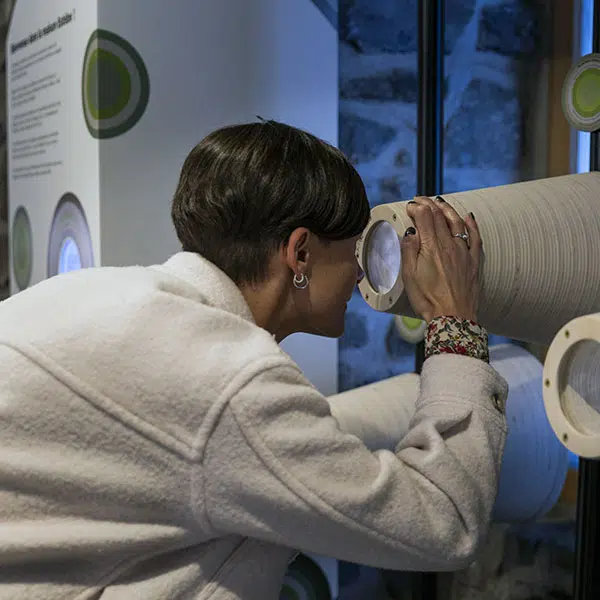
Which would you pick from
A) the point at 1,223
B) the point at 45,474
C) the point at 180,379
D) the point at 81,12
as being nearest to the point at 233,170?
the point at 180,379

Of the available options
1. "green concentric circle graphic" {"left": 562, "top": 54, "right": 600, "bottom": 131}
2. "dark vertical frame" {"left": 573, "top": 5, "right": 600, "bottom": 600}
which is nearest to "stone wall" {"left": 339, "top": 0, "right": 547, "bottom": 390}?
"green concentric circle graphic" {"left": 562, "top": 54, "right": 600, "bottom": 131}

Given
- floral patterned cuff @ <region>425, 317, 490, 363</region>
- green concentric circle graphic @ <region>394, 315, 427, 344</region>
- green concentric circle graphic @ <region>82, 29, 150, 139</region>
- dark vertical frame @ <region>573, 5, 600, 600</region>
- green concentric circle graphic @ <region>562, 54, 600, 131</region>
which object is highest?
green concentric circle graphic @ <region>82, 29, 150, 139</region>

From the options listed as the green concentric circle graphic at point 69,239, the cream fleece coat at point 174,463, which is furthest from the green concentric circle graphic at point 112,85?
the cream fleece coat at point 174,463

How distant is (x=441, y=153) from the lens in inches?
64.9

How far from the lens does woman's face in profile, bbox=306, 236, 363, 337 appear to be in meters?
1.03

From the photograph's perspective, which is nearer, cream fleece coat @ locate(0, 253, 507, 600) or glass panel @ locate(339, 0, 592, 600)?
cream fleece coat @ locate(0, 253, 507, 600)

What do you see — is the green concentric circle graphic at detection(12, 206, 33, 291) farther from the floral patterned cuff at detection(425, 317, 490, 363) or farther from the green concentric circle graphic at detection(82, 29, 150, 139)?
the floral patterned cuff at detection(425, 317, 490, 363)

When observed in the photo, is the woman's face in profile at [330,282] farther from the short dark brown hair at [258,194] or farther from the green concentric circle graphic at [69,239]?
the green concentric circle graphic at [69,239]

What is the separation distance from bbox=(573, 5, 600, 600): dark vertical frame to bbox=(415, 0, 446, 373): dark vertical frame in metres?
0.59

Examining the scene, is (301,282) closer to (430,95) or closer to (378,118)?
(430,95)

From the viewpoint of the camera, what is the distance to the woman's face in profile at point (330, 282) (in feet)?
3.38

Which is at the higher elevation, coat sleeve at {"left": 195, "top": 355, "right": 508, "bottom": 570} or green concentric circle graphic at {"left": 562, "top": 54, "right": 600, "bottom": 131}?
green concentric circle graphic at {"left": 562, "top": 54, "right": 600, "bottom": 131}

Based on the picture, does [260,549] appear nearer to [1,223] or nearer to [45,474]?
[45,474]

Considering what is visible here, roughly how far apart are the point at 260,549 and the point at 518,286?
45cm
